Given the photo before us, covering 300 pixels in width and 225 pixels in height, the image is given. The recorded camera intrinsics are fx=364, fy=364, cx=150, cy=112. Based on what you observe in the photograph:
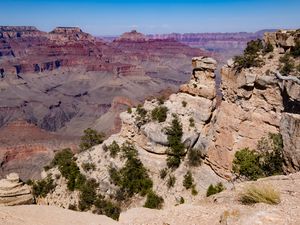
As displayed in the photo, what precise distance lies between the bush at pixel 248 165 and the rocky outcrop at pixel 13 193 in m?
15.9

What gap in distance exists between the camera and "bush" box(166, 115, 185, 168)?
114 feet

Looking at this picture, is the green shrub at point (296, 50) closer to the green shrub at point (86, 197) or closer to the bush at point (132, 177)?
the bush at point (132, 177)

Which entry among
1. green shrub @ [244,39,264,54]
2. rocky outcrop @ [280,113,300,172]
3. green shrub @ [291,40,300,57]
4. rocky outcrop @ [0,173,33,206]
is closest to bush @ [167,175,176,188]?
rocky outcrop @ [0,173,33,206]

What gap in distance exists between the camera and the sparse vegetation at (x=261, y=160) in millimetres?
25148

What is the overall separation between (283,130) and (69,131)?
13647cm

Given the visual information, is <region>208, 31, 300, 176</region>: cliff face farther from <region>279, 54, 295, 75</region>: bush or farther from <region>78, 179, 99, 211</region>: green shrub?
<region>78, 179, 99, 211</region>: green shrub

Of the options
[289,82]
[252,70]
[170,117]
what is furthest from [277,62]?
[170,117]

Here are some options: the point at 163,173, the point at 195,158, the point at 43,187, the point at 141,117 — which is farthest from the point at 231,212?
the point at 43,187

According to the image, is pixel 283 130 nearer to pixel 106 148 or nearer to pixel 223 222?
pixel 223 222

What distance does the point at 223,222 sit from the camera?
473 inches

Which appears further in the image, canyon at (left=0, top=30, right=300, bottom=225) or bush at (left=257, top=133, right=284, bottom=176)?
canyon at (left=0, top=30, right=300, bottom=225)

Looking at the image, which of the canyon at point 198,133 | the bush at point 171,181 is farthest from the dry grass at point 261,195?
the bush at point 171,181

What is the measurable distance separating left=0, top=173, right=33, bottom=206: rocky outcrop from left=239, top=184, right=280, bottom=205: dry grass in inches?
707

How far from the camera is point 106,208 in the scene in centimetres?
3288
